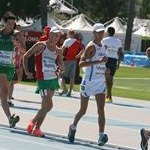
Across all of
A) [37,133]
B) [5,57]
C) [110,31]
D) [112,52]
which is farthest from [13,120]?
[112,52]

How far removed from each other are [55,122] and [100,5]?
75.5 metres

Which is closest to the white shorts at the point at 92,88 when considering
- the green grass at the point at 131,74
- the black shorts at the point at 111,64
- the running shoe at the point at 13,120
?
the running shoe at the point at 13,120

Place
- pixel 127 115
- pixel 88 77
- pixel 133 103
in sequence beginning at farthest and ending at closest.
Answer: pixel 133 103, pixel 127 115, pixel 88 77

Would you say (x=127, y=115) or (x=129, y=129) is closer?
(x=129, y=129)

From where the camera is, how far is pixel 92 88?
36.1ft

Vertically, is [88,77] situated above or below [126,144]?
above

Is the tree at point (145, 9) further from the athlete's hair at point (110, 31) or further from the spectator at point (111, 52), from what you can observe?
the athlete's hair at point (110, 31)

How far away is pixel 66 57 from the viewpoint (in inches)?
796

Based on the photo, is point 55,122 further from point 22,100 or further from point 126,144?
point 22,100

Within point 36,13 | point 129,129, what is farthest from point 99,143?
point 36,13

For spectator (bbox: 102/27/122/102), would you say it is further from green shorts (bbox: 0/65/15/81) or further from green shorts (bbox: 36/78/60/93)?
green shorts (bbox: 36/78/60/93)

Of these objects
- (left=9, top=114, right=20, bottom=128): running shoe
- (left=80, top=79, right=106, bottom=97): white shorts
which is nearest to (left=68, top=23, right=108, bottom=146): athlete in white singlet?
(left=80, top=79, right=106, bottom=97): white shorts

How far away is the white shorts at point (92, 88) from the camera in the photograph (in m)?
11.0

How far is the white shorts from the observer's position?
10984 mm
